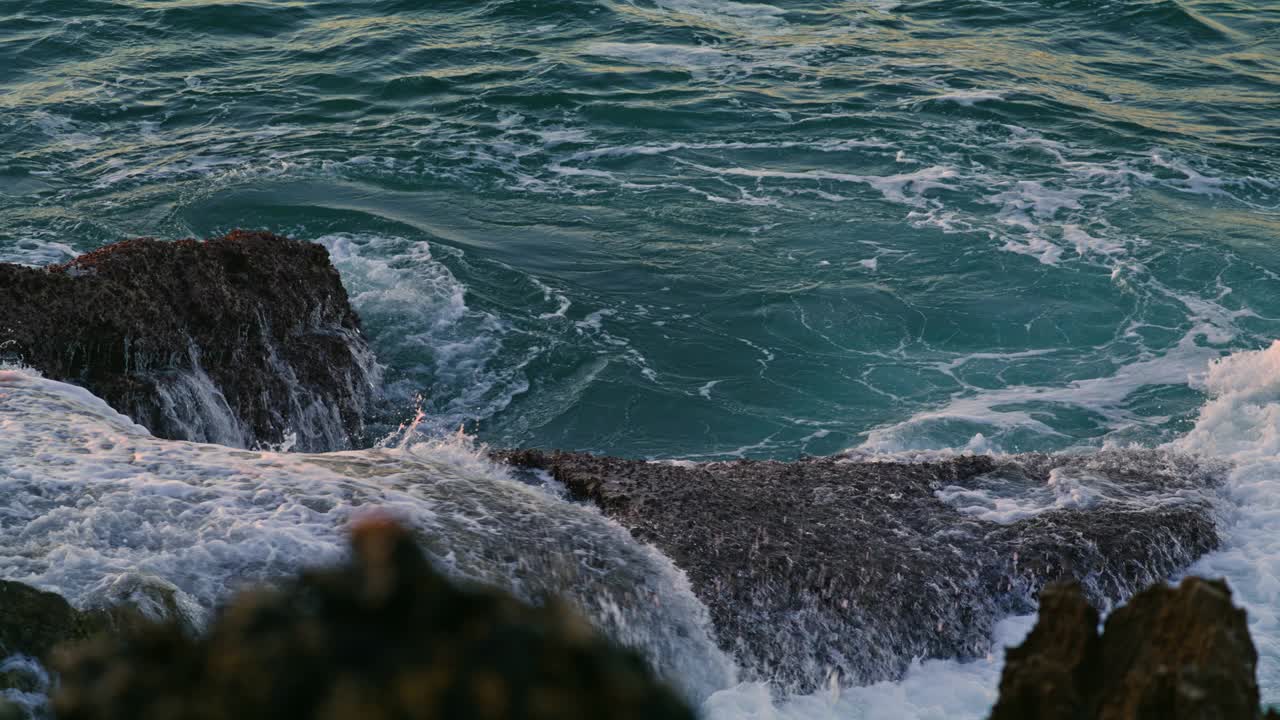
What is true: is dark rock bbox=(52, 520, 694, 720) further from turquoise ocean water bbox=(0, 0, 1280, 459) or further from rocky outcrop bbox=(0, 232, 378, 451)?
turquoise ocean water bbox=(0, 0, 1280, 459)

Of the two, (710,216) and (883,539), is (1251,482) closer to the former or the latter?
(883,539)

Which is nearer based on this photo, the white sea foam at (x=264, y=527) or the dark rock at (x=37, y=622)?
the dark rock at (x=37, y=622)

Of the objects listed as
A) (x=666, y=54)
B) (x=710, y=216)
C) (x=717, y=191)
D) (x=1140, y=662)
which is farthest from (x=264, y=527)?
(x=666, y=54)

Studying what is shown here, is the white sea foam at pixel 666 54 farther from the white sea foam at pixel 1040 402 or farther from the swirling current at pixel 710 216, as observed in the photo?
the white sea foam at pixel 1040 402

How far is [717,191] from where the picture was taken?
1589cm

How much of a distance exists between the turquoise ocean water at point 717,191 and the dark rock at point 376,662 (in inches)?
351

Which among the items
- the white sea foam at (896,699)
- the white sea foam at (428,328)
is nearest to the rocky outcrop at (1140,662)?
the white sea foam at (896,699)

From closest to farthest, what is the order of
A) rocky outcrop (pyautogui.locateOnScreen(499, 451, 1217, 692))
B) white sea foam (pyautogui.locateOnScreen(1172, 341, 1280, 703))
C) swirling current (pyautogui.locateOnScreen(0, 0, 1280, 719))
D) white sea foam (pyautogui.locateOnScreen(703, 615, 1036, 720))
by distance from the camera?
white sea foam (pyautogui.locateOnScreen(703, 615, 1036, 720)) < rocky outcrop (pyautogui.locateOnScreen(499, 451, 1217, 692)) < white sea foam (pyautogui.locateOnScreen(1172, 341, 1280, 703)) < swirling current (pyautogui.locateOnScreen(0, 0, 1280, 719))

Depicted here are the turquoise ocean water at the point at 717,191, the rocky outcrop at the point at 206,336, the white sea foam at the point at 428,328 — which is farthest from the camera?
the turquoise ocean water at the point at 717,191

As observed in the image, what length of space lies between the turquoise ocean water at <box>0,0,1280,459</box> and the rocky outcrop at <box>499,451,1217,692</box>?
255 centimetres

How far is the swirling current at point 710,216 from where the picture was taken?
970 centimetres

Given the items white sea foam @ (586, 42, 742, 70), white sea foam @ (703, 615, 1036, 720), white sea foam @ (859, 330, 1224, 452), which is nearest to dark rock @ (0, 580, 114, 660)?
white sea foam @ (703, 615, 1036, 720)

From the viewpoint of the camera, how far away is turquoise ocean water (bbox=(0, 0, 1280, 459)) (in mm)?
11641

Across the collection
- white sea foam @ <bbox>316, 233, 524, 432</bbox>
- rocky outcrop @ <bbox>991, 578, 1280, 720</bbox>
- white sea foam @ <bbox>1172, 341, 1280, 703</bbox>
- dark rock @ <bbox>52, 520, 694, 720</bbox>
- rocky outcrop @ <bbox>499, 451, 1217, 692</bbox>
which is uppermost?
dark rock @ <bbox>52, 520, 694, 720</bbox>
